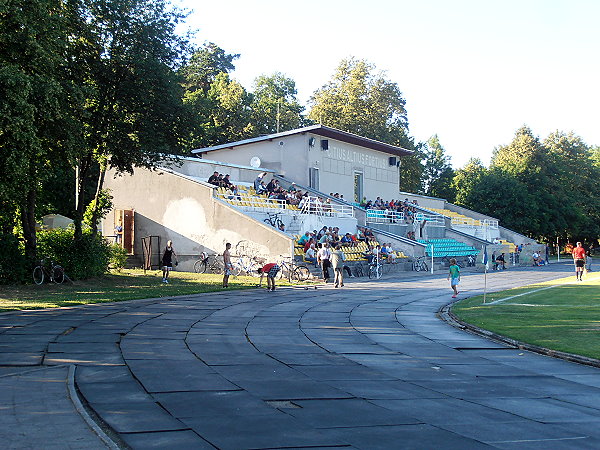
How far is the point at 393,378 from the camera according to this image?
915 cm

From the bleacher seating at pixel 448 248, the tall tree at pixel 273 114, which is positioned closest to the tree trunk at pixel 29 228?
the bleacher seating at pixel 448 248

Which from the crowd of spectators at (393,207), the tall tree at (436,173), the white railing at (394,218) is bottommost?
the white railing at (394,218)

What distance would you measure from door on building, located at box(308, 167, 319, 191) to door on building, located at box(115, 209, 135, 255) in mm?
12927

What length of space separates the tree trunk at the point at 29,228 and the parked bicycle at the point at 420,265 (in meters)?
21.4

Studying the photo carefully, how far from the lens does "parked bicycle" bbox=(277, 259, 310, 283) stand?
95.9ft

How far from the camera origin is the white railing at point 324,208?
36.8 metres

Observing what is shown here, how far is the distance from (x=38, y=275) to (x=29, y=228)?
2.03 meters

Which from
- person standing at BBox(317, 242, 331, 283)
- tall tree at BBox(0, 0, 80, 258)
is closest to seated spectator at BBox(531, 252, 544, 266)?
person standing at BBox(317, 242, 331, 283)

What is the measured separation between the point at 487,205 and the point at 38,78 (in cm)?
5414

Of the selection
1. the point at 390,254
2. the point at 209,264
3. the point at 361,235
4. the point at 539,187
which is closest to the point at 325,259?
the point at 209,264

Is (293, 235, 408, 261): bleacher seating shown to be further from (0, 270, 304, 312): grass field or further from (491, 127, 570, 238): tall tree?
(491, 127, 570, 238): tall tree

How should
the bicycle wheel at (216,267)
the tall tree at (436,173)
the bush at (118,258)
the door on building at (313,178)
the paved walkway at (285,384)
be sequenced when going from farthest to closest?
the tall tree at (436,173)
the door on building at (313,178)
the bush at (118,258)
the bicycle wheel at (216,267)
the paved walkway at (285,384)

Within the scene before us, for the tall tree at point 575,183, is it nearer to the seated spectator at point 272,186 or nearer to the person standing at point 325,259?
the seated spectator at point 272,186

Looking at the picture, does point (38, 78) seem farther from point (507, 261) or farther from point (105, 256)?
point (507, 261)
